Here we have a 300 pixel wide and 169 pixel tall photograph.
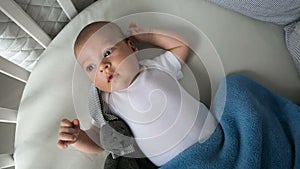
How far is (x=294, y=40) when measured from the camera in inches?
37.4

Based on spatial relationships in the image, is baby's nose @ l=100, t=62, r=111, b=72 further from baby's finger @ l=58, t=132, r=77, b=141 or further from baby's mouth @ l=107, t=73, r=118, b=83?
baby's finger @ l=58, t=132, r=77, b=141

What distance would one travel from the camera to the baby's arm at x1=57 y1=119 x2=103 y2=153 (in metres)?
0.73

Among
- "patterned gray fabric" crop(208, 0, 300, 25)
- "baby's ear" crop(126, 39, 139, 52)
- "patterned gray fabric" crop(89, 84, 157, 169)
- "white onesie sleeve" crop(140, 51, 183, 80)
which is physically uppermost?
"patterned gray fabric" crop(208, 0, 300, 25)

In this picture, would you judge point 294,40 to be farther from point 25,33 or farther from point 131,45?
point 25,33

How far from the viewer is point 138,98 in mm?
810

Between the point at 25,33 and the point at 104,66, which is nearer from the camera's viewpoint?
the point at 104,66

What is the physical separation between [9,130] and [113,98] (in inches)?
20.1

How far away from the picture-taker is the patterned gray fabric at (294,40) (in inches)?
37.0

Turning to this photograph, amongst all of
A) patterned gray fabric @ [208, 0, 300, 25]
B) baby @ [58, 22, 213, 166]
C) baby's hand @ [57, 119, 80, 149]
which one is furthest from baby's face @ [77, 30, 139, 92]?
patterned gray fabric @ [208, 0, 300, 25]

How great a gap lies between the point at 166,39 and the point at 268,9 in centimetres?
27

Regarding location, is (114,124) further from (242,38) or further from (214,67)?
(242,38)

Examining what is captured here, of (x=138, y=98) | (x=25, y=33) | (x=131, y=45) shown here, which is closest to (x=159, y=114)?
(x=138, y=98)

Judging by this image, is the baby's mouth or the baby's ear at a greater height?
the baby's ear

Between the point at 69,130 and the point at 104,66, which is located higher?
the point at 104,66
